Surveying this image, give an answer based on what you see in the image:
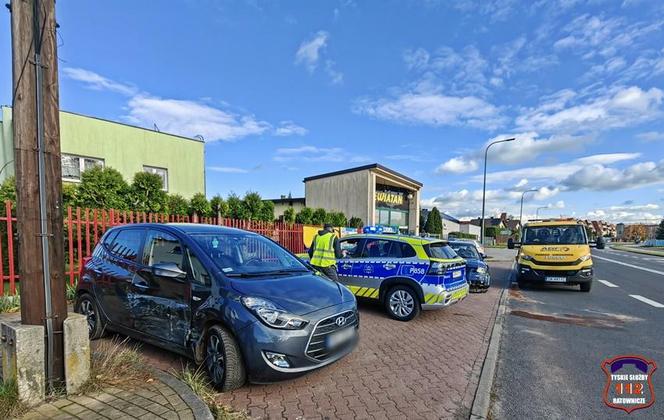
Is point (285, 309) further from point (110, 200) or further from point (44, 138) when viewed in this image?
point (110, 200)

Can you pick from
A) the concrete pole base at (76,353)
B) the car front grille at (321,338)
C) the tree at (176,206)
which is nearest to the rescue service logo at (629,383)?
the car front grille at (321,338)

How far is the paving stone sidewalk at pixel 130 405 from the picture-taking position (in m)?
2.80

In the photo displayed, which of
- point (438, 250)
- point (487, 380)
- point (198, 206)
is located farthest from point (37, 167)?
point (198, 206)

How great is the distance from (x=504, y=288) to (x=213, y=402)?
10.6m

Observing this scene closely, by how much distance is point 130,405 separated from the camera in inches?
117

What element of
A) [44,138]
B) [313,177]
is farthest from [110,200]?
[313,177]

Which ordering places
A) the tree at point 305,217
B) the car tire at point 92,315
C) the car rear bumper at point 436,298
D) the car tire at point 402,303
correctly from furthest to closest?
the tree at point 305,217
the car tire at point 402,303
the car rear bumper at point 436,298
the car tire at point 92,315

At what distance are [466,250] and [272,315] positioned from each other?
898 cm

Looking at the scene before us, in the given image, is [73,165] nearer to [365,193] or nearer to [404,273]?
[404,273]

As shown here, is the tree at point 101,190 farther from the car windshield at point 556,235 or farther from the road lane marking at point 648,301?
the road lane marking at point 648,301

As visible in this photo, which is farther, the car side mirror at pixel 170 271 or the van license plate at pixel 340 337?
the car side mirror at pixel 170 271

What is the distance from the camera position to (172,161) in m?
15.6

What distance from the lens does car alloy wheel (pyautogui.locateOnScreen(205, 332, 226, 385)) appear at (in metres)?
3.45

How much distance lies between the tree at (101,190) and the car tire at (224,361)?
7.15m
